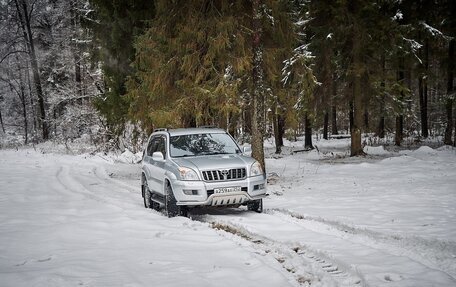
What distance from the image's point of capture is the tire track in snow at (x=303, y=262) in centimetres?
521

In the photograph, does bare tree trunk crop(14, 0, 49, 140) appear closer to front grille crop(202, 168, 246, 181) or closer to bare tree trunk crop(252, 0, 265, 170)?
bare tree trunk crop(252, 0, 265, 170)

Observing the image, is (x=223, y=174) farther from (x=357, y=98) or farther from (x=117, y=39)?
(x=357, y=98)

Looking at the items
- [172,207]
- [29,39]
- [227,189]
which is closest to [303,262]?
[227,189]

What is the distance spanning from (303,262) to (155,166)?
528 cm

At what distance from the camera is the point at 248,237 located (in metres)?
7.31

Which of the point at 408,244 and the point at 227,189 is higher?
the point at 227,189

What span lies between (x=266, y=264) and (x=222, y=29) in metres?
8.10

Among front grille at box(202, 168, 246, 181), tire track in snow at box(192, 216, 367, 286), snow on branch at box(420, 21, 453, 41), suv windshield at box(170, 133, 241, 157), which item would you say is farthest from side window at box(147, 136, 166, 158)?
snow on branch at box(420, 21, 453, 41)

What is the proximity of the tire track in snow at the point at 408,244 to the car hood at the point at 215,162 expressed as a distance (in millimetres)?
1616

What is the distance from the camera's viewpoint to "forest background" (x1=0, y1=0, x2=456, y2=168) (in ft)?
42.1

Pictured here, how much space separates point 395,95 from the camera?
20.0 m

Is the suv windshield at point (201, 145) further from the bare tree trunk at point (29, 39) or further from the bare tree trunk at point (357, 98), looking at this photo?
the bare tree trunk at point (29, 39)

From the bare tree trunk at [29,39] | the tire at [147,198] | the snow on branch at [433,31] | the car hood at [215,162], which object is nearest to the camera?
the car hood at [215,162]

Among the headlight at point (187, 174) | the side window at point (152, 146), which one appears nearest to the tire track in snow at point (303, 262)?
the headlight at point (187, 174)
